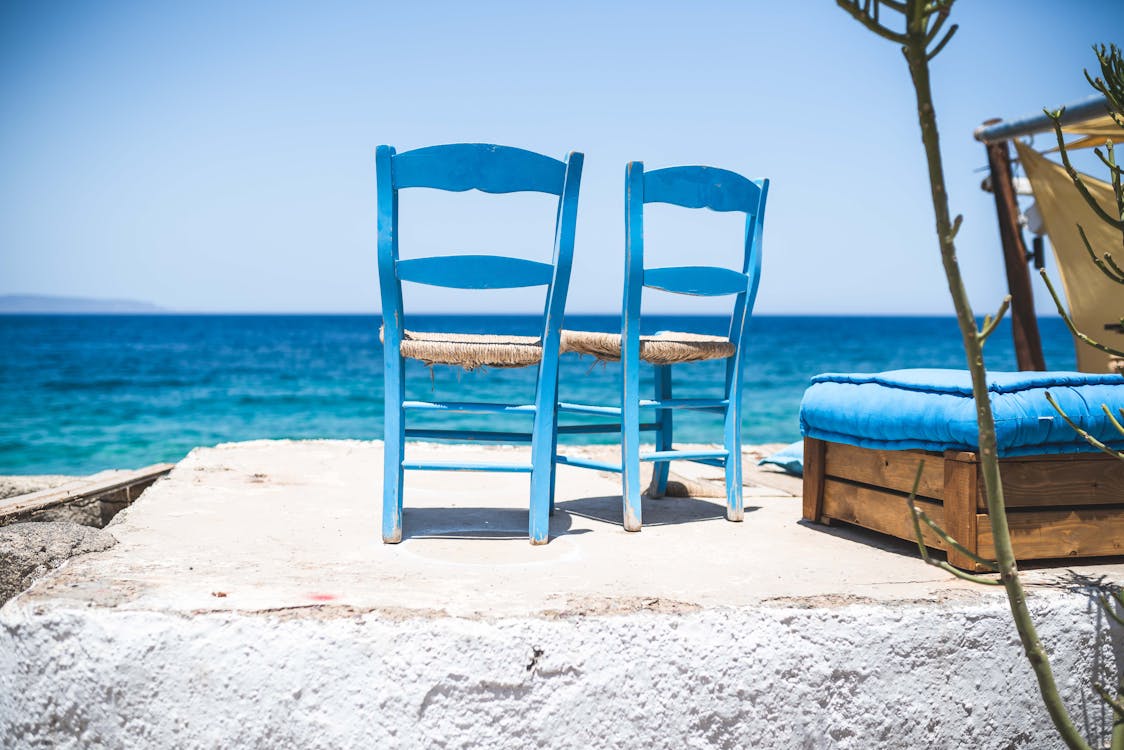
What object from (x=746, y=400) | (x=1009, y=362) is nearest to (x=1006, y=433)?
(x=746, y=400)

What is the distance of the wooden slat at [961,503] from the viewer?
2434 millimetres

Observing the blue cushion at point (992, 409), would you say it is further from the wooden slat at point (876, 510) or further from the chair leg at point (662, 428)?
the chair leg at point (662, 428)

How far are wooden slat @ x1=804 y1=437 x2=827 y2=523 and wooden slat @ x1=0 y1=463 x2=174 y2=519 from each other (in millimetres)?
3089

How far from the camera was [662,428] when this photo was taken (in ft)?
12.1

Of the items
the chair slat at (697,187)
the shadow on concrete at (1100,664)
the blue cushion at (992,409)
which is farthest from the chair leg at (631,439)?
the shadow on concrete at (1100,664)

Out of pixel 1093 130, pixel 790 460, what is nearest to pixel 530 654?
pixel 790 460

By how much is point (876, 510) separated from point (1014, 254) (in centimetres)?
369

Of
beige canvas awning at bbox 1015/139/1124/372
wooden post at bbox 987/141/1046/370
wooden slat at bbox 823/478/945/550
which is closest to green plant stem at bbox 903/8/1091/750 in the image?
wooden slat at bbox 823/478/945/550

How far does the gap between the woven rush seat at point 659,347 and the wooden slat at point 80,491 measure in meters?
2.27

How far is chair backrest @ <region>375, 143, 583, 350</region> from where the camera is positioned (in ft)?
8.93

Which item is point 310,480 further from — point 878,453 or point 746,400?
point 746,400

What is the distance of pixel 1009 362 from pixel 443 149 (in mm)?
37599

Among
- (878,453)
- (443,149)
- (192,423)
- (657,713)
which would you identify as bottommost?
(192,423)

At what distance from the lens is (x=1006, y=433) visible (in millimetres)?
2395
